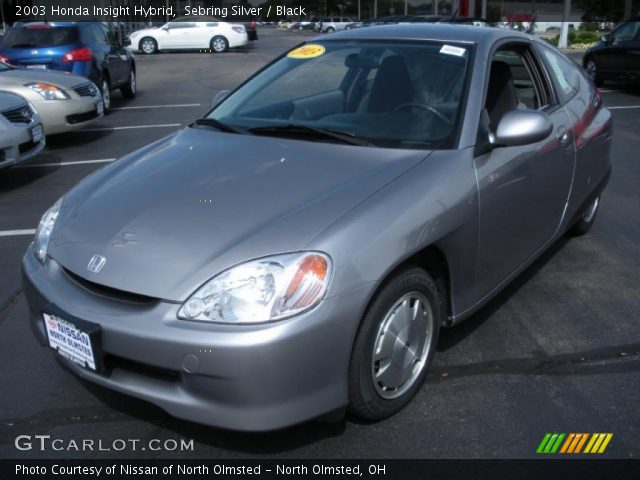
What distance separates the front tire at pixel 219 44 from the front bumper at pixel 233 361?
89.1ft

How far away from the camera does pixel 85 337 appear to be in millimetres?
2574

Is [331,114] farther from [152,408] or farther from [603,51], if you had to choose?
[603,51]

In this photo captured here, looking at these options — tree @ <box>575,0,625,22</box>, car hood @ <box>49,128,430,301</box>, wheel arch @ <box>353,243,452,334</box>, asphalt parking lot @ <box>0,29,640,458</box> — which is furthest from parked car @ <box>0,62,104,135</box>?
tree @ <box>575,0,625,22</box>

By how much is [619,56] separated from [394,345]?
13.3m

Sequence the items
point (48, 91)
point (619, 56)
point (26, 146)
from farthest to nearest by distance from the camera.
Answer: point (619, 56)
point (48, 91)
point (26, 146)

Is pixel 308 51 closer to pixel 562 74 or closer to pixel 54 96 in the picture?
pixel 562 74

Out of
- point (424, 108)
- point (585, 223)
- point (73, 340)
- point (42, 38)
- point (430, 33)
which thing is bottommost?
point (585, 223)

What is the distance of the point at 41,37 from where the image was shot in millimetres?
11453

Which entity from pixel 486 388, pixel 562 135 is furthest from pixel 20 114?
pixel 486 388

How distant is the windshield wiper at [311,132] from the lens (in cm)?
337

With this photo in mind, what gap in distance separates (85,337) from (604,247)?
3823 mm

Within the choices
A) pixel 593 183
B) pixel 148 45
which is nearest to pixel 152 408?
pixel 593 183

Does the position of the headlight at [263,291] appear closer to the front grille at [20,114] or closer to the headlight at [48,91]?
the front grille at [20,114]
